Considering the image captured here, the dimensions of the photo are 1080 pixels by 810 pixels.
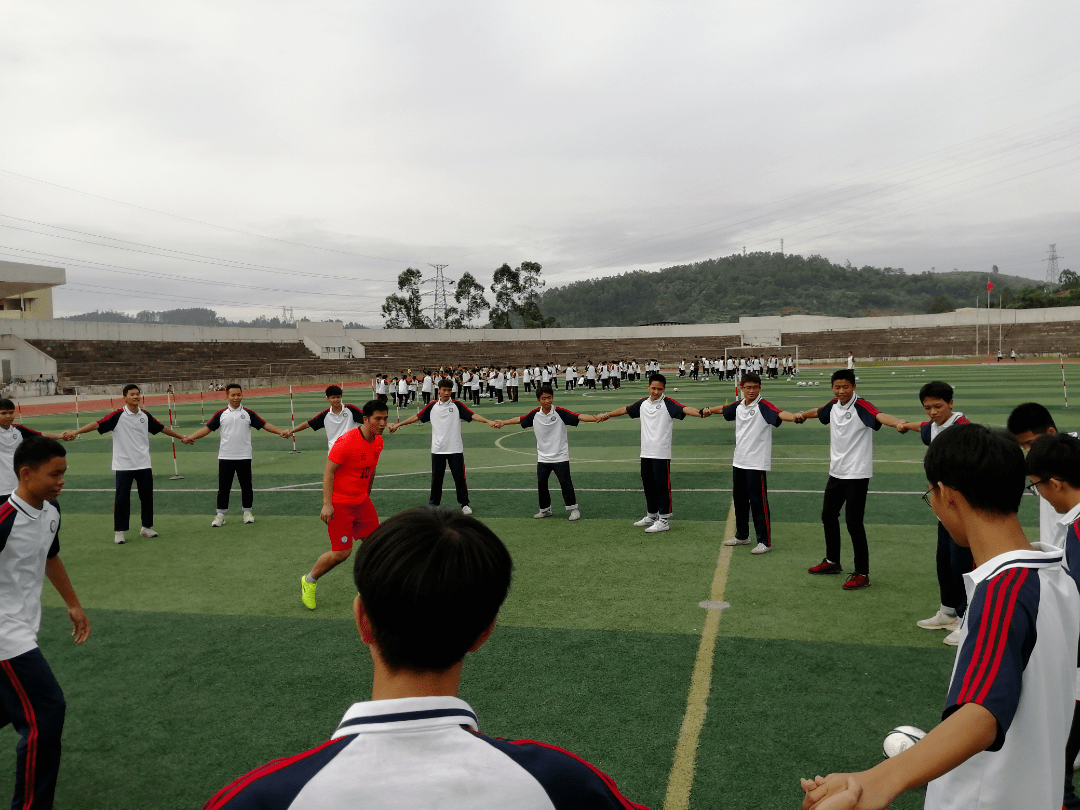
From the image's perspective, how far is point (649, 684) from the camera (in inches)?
210

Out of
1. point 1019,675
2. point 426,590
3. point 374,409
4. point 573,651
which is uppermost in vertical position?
point 374,409

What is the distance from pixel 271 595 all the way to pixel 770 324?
79.6m

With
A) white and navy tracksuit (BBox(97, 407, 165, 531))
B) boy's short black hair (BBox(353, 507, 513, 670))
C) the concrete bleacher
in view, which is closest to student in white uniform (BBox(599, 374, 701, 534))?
white and navy tracksuit (BBox(97, 407, 165, 531))

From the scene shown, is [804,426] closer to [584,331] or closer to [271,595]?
[271,595]

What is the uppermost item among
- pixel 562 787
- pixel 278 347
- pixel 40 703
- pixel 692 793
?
pixel 278 347

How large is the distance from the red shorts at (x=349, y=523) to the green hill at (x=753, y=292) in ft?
523

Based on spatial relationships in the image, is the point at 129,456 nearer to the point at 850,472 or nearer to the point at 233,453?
the point at 233,453

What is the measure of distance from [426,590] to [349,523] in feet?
20.4

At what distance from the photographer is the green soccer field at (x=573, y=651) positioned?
4457mm

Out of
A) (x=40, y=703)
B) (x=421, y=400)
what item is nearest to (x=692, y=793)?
Result: (x=40, y=703)

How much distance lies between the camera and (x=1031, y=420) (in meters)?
5.11

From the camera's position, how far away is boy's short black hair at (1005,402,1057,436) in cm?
510

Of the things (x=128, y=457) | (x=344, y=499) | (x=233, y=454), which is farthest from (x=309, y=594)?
(x=128, y=457)

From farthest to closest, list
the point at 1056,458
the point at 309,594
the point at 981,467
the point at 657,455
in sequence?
the point at 657,455 → the point at 309,594 → the point at 1056,458 → the point at 981,467
